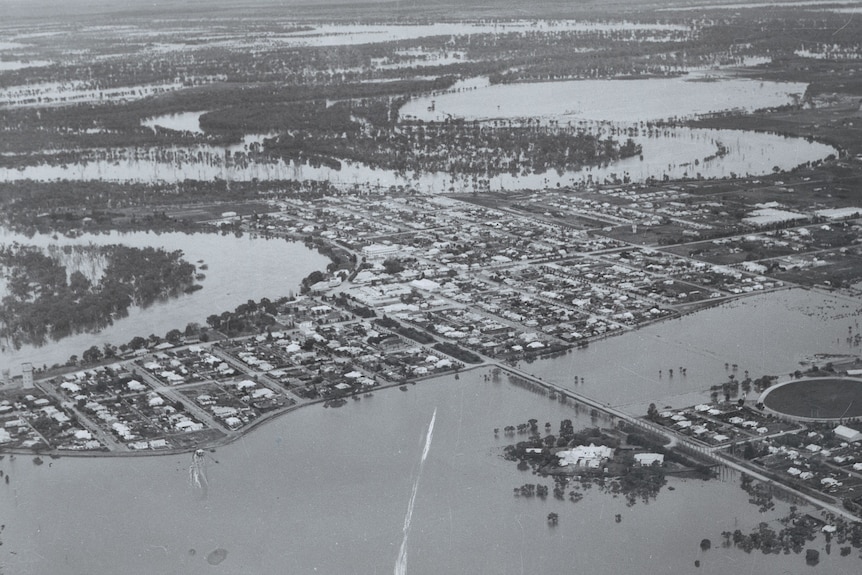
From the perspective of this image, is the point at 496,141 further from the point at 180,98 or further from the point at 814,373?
the point at 814,373

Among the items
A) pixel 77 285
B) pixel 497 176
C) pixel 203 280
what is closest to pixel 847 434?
pixel 203 280

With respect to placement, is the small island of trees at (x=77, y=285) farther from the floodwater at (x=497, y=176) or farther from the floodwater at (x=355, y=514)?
the floodwater at (x=497, y=176)

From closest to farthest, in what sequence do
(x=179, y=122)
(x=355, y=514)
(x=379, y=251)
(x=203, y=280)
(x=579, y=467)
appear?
1. (x=355, y=514)
2. (x=579, y=467)
3. (x=203, y=280)
4. (x=379, y=251)
5. (x=179, y=122)

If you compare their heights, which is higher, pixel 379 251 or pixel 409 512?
pixel 379 251

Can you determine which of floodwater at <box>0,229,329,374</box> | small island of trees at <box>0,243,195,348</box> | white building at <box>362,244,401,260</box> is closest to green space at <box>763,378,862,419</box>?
floodwater at <box>0,229,329,374</box>

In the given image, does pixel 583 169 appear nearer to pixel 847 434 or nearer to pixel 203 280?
pixel 203 280

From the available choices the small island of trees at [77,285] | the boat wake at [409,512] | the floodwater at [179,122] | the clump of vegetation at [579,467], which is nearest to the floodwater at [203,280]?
the small island of trees at [77,285]
